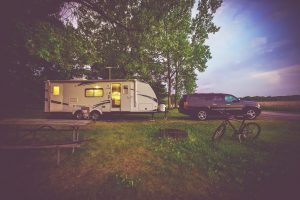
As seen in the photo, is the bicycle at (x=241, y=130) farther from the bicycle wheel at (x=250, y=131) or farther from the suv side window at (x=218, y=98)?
the suv side window at (x=218, y=98)

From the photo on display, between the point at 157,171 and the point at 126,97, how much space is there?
1019 centimetres

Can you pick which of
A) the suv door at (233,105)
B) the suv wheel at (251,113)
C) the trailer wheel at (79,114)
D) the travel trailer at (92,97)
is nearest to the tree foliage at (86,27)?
the travel trailer at (92,97)

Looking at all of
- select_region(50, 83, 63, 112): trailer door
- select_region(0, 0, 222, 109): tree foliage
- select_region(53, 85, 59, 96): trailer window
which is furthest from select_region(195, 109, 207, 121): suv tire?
select_region(53, 85, 59, 96): trailer window

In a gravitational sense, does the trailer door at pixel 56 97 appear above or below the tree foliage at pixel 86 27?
below

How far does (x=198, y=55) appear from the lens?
30.4 metres

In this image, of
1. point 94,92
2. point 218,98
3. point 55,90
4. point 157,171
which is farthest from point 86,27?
point 218,98

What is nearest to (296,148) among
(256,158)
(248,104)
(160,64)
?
(256,158)

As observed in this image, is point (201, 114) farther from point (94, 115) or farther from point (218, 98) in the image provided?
point (94, 115)

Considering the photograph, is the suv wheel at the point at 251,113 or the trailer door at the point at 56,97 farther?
the suv wheel at the point at 251,113

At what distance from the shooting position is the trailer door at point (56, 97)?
16.2 metres

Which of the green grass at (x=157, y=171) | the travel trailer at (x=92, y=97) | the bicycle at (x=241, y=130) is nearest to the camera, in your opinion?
the green grass at (x=157, y=171)

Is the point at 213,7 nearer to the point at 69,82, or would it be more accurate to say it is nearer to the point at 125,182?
the point at 69,82

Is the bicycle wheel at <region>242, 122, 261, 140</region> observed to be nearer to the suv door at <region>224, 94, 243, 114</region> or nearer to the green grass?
the green grass

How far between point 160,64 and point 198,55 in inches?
226
